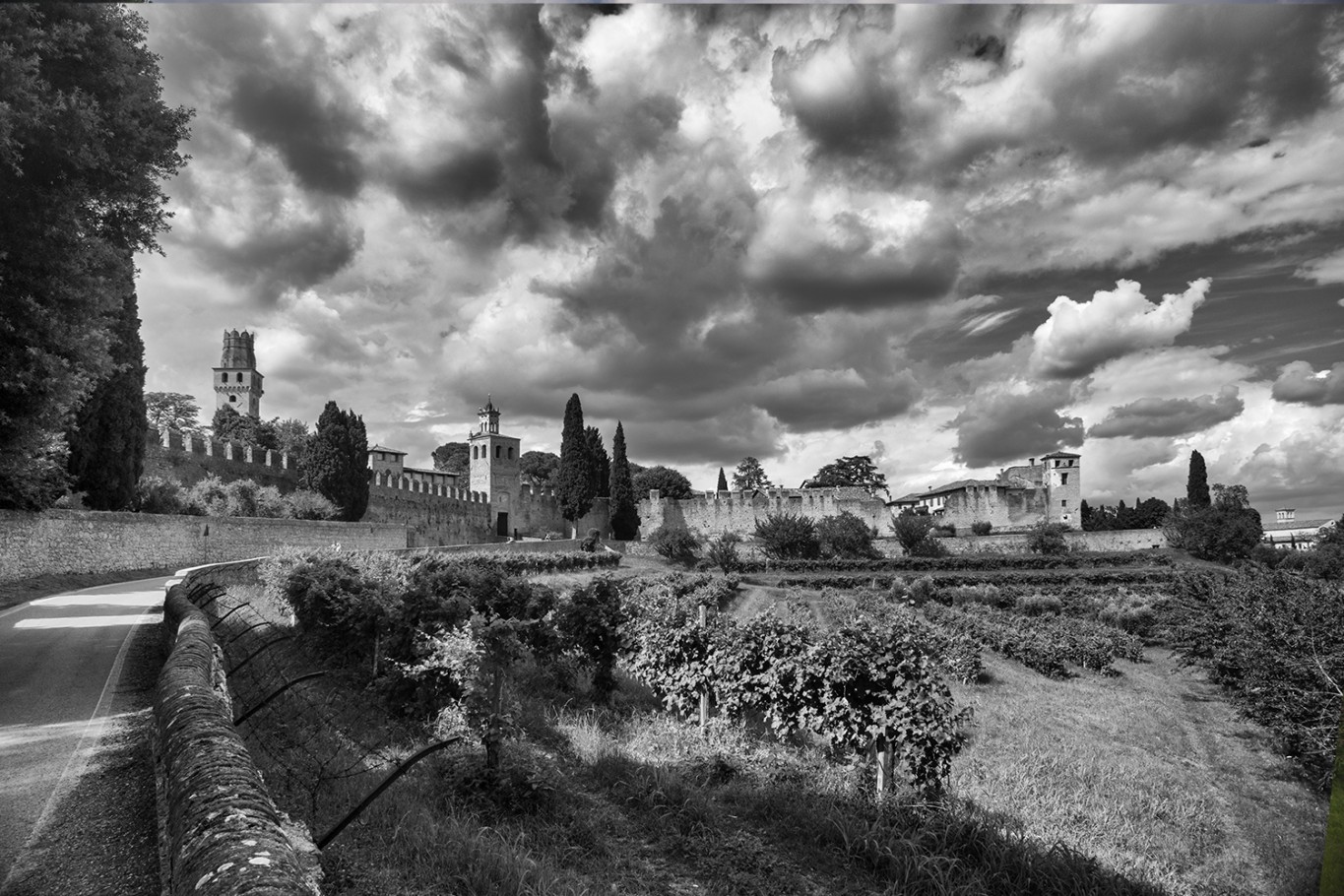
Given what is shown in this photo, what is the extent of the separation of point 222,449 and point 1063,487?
61.2 meters

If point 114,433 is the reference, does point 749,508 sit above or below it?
below

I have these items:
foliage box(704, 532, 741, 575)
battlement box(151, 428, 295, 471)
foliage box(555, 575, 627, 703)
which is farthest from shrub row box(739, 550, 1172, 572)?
foliage box(555, 575, 627, 703)

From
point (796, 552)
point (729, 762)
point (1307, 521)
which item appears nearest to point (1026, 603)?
point (796, 552)

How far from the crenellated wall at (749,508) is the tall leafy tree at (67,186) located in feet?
159

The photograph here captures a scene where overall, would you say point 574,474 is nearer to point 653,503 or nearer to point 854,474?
point 653,503

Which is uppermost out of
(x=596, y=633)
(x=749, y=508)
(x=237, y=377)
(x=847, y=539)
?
(x=237, y=377)

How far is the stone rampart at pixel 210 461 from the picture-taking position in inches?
1309

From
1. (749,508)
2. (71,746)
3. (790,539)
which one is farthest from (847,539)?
(71,746)

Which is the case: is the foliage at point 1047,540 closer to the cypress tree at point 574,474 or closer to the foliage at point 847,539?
the foliage at point 847,539

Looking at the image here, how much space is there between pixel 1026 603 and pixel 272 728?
29.1 meters

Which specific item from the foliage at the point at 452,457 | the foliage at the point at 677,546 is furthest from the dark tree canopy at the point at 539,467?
the foliage at the point at 677,546

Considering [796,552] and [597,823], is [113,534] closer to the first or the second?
[597,823]

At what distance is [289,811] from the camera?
505cm

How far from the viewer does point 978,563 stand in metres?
40.6
